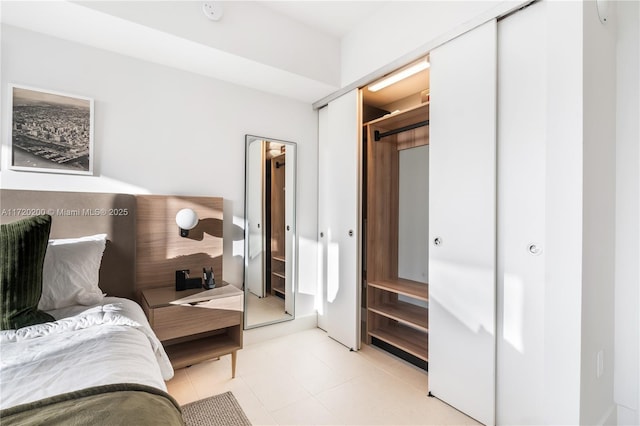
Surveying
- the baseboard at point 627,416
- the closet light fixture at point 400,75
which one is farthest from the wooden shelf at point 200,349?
the closet light fixture at point 400,75

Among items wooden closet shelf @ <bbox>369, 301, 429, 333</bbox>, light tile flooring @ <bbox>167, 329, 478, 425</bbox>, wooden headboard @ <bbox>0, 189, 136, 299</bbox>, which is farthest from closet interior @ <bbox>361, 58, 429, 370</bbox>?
wooden headboard @ <bbox>0, 189, 136, 299</bbox>

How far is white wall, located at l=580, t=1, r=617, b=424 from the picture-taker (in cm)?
144

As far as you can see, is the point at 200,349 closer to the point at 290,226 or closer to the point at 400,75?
the point at 290,226

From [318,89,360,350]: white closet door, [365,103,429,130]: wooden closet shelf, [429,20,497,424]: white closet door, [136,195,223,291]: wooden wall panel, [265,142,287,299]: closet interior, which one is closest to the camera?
[429,20,497,424]: white closet door

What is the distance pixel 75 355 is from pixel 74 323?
337mm

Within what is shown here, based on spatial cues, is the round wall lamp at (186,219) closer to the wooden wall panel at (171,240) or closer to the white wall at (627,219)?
the wooden wall panel at (171,240)

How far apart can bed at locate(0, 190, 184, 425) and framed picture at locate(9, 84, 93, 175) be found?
0.22 metres

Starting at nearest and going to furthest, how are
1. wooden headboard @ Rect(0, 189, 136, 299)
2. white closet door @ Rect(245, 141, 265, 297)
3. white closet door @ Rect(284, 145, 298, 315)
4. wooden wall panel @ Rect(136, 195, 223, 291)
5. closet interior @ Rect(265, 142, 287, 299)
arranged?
wooden headboard @ Rect(0, 189, 136, 299) < wooden wall panel @ Rect(136, 195, 223, 291) < white closet door @ Rect(245, 141, 265, 297) < closet interior @ Rect(265, 142, 287, 299) < white closet door @ Rect(284, 145, 298, 315)

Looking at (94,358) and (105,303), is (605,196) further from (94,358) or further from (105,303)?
(105,303)

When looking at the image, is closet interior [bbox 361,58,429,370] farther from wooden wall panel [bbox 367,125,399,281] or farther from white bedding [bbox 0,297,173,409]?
white bedding [bbox 0,297,173,409]

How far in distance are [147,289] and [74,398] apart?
1516mm

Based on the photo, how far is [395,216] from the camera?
9.78 ft

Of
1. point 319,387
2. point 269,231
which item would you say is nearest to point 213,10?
point 269,231

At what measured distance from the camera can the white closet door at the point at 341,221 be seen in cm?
279
